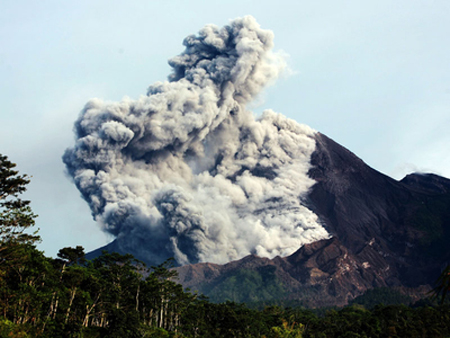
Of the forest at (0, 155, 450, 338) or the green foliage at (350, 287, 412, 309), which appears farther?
the green foliage at (350, 287, 412, 309)

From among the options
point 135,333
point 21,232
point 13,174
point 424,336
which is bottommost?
point 424,336

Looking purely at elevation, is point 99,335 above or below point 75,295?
below

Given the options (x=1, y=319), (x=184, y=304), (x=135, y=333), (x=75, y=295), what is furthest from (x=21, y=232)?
(x=184, y=304)

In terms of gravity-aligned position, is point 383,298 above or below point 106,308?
above

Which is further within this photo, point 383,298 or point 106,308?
point 383,298

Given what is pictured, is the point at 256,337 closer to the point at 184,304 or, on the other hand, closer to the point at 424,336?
the point at 184,304

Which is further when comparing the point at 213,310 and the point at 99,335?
the point at 213,310

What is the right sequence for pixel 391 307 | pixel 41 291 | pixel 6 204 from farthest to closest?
pixel 391 307
pixel 41 291
pixel 6 204

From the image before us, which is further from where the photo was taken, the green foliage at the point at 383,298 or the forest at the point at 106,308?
the green foliage at the point at 383,298
